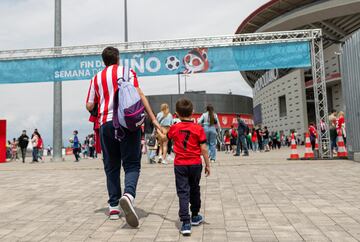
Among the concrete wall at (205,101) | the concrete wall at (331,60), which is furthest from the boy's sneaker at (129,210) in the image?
the concrete wall at (205,101)

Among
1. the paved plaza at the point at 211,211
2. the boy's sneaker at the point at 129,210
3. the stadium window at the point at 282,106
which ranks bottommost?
the paved plaza at the point at 211,211

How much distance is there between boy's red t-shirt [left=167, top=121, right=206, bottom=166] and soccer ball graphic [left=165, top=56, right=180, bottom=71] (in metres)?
10.1

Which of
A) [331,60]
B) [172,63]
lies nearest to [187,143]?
[172,63]

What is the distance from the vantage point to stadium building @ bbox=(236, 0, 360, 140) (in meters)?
35.7

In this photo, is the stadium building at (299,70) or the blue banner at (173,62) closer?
the blue banner at (173,62)

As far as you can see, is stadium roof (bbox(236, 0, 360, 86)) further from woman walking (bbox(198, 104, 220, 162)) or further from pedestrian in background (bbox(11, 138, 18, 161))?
pedestrian in background (bbox(11, 138, 18, 161))

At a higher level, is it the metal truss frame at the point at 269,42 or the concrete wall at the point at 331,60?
the concrete wall at the point at 331,60

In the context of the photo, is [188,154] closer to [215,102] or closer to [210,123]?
[210,123]

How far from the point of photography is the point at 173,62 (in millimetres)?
13172

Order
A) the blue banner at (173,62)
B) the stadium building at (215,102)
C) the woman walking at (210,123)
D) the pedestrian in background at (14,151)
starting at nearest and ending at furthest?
the woman walking at (210,123), the blue banner at (173,62), the pedestrian in background at (14,151), the stadium building at (215,102)

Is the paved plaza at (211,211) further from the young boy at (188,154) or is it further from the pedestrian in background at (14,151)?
the pedestrian in background at (14,151)

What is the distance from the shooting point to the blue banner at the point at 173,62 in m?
12.6

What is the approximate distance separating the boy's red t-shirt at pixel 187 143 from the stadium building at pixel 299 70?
32559 millimetres

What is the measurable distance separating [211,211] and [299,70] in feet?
145
